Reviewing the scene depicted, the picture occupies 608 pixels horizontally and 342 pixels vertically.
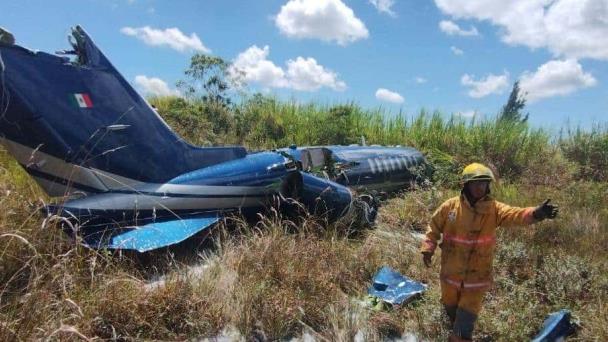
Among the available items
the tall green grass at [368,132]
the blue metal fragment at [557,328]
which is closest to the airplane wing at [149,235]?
the blue metal fragment at [557,328]

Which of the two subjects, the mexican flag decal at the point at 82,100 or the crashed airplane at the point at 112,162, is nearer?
the crashed airplane at the point at 112,162

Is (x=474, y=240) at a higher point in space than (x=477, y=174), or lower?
lower

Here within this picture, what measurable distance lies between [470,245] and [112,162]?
3.89 m

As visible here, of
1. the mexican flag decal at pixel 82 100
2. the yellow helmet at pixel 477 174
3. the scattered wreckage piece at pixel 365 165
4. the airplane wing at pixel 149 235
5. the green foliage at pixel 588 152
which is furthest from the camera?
the green foliage at pixel 588 152

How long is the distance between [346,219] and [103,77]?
133 inches

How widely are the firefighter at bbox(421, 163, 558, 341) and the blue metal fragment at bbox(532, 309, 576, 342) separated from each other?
0.61 m

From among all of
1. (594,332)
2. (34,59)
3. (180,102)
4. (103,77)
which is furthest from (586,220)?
(180,102)

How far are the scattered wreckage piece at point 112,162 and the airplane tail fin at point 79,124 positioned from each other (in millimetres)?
10

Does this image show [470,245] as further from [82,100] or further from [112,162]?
[82,100]

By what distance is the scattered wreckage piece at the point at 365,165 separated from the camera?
8742 mm

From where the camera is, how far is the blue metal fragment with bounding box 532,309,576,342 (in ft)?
14.1

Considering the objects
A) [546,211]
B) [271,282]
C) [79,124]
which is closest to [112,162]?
[79,124]

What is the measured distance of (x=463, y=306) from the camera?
13.9ft

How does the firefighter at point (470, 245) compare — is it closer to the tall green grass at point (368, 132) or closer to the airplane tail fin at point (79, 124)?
the airplane tail fin at point (79, 124)
